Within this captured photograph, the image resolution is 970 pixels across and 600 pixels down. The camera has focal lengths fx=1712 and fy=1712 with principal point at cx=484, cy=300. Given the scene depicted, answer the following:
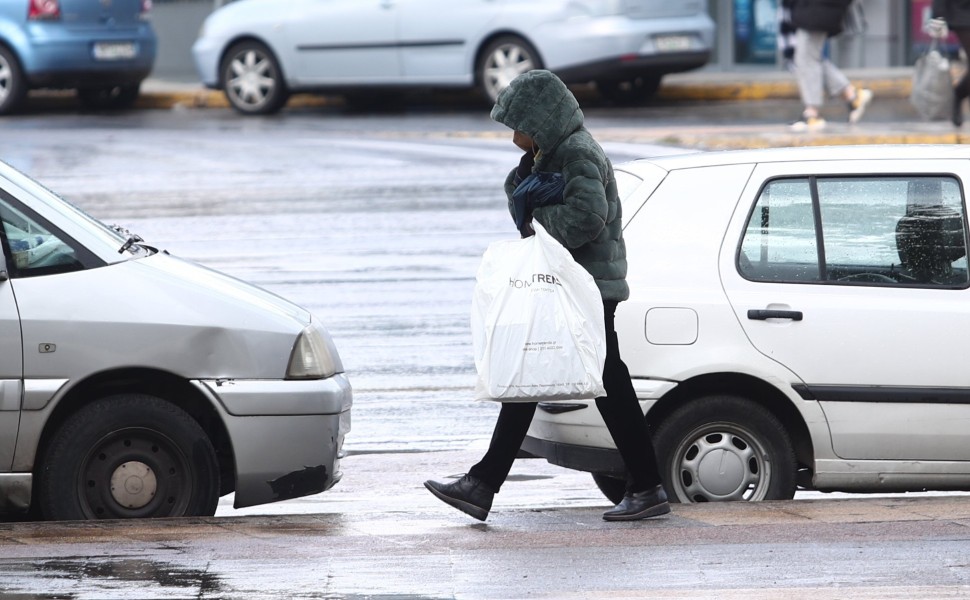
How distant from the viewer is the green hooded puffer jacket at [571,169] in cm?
556

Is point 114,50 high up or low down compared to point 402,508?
up

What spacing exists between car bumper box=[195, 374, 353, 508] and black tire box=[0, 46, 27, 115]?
14589mm

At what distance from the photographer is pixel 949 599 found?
4.98 meters

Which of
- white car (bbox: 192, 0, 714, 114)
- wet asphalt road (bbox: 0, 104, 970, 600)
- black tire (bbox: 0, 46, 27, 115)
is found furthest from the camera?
black tire (bbox: 0, 46, 27, 115)

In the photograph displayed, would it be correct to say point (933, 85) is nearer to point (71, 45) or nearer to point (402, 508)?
point (71, 45)

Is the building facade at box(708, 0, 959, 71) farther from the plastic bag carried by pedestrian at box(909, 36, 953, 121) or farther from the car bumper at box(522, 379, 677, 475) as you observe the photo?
the car bumper at box(522, 379, 677, 475)

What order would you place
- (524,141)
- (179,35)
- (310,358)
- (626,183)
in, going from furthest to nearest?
(179,35)
(626,183)
(310,358)
(524,141)

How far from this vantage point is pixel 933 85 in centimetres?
1560

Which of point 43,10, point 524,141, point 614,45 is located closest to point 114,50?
point 43,10

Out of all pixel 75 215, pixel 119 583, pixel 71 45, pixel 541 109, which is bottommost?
pixel 119 583

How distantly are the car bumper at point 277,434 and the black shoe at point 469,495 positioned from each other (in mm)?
410

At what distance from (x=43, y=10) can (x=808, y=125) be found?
8.83 meters

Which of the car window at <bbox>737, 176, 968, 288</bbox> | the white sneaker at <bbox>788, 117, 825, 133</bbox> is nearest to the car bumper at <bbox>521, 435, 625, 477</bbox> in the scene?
the car window at <bbox>737, 176, 968, 288</bbox>

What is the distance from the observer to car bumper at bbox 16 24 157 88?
19.3 metres
